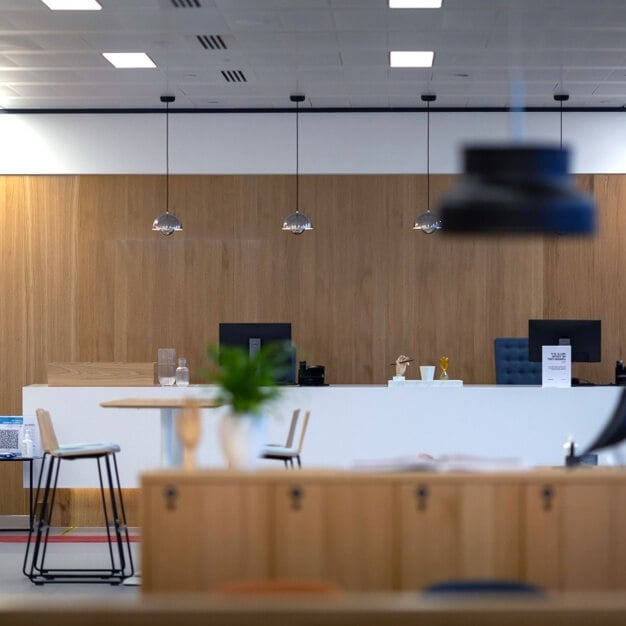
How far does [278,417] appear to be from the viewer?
442 centimetres

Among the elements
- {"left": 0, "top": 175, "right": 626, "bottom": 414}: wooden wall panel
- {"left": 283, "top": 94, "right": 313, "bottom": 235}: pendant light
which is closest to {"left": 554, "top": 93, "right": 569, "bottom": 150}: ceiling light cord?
{"left": 0, "top": 175, "right": 626, "bottom": 414}: wooden wall panel

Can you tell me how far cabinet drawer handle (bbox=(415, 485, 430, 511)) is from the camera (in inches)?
136

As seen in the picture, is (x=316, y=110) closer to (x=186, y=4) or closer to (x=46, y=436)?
(x=186, y=4)

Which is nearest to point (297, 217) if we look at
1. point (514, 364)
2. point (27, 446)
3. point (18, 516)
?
point (514, 364)

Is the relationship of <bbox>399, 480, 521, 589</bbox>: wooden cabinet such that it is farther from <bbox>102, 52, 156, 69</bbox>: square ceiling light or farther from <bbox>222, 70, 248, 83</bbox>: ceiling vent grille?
<bbox>222, 70, 248, 83</bbox>: ceiling vent grille

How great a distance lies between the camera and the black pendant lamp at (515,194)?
3418mm

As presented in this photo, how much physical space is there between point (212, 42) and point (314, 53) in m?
0.86

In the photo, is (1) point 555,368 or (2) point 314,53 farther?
(1) point 555,368

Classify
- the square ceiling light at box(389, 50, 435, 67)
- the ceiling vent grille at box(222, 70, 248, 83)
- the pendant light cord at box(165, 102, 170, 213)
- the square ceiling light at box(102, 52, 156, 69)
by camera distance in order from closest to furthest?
the square ceiling light at box(389, 50, 435, 67) < the square ceiling light at box(102, 52, 156, 69) < the ceiling vent grille at box(222, 70, 248, 83) < the pendant light cord at box(165, 102, 170, 213)

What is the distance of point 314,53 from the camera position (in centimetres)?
844

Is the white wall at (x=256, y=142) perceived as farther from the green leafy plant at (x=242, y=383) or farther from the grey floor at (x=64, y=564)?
the green leafy plant at (x=242, y=383)

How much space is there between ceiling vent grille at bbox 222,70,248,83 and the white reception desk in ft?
9.12

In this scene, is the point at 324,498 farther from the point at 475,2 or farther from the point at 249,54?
the point at 249,54

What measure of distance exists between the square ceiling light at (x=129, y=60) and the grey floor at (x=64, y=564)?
4.01 metres
